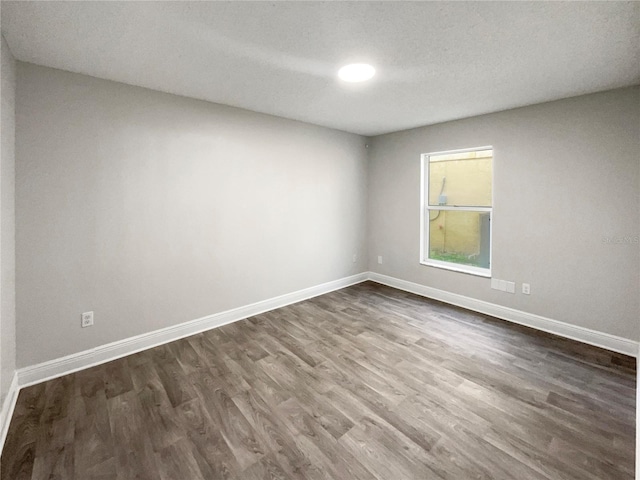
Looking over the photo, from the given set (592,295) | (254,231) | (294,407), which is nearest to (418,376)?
(294,407)

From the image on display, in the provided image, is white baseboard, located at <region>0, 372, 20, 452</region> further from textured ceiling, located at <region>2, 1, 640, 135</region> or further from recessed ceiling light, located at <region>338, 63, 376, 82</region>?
recessed ceiling light, located at <region>338, 63, 376, 82</region>

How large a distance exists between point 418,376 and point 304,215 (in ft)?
8.00

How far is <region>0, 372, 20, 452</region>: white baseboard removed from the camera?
1.66 metres

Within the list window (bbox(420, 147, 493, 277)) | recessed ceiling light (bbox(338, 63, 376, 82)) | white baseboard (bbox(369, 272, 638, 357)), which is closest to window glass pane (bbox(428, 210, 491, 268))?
window (bbox(420, 147, 493, 277))

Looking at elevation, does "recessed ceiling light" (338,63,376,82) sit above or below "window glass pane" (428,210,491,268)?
above

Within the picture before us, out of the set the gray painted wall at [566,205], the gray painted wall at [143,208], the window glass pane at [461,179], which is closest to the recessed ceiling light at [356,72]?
the gray painted wall at [143,208]

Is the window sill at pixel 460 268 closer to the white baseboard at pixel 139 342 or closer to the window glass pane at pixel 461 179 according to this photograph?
the window glass pane at pixel 461 179

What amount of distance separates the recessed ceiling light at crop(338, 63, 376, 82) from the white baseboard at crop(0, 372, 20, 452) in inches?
126

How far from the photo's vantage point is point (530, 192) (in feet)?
10.3

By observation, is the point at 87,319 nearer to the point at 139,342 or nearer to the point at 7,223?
the point at 139,342

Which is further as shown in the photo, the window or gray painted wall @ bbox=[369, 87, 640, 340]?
the window

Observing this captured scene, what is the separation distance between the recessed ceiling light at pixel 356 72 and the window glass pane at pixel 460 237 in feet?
7.79

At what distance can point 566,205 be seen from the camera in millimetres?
2918

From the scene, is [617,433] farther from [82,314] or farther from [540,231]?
[82,314]
